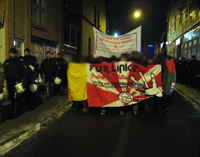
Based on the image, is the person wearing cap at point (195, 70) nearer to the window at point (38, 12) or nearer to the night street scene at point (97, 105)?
the night street scene at point (97, 105)

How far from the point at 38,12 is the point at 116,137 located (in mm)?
9062

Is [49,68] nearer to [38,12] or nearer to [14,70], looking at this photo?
[14,70]

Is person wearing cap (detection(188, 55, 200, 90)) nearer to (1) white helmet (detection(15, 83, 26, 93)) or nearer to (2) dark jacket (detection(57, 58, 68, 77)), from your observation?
(2) dark jacket (detection(57, 58, 68, 77))

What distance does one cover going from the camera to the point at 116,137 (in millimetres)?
4348

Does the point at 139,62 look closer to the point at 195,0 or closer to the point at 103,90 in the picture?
the point at 103,90

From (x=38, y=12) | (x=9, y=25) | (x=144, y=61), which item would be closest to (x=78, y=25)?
(x=38, y=12)

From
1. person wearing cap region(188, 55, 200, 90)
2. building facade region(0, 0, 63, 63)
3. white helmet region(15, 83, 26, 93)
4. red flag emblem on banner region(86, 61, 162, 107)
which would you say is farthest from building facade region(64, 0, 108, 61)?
white helmet region(15, 83, 26, 93)

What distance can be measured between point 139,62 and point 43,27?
23.8ft

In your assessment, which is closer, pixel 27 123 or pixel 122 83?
pixel 27 123

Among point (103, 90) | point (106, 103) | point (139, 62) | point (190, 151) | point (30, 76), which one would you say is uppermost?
point (139, 62)

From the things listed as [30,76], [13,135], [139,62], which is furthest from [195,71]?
[13,135]

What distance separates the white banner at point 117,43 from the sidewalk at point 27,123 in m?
2.46

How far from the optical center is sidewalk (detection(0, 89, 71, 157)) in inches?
164

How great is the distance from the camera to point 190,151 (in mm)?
3666
